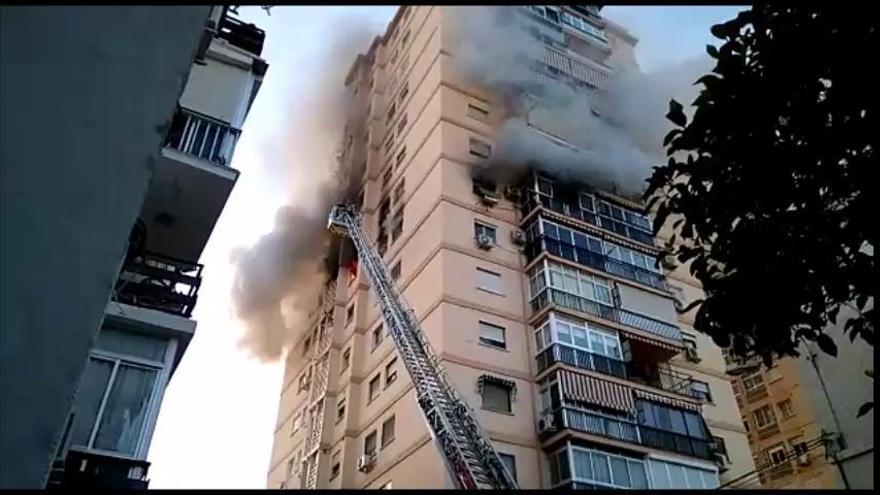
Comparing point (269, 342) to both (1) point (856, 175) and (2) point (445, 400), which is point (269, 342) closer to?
(2) point (445, 400)

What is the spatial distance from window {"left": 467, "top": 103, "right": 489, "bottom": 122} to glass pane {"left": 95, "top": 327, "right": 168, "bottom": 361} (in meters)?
21.0

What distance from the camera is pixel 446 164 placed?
80.5ft

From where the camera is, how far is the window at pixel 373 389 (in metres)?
22.4

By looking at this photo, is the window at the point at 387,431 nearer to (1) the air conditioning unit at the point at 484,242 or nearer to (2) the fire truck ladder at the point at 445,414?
(2) the fire truck ladder at the point at 445,414

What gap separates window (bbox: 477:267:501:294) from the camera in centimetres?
2170

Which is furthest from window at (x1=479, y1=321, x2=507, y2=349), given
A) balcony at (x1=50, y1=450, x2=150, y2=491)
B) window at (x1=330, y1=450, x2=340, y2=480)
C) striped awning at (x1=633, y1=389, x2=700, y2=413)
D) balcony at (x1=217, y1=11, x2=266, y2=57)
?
balcony at (x1=50, y1=450, x2=150, y2=491)

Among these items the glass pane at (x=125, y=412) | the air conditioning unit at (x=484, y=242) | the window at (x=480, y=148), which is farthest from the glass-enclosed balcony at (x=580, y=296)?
the glass pane at (x=125, y=412)

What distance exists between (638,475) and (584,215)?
32.4 feet

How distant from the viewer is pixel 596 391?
1916 cm

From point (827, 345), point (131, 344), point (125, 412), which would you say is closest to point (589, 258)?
point (131, 344)

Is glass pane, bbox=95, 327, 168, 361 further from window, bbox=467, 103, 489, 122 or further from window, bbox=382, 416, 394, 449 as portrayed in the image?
window, bbox=467, 103, 489, 122

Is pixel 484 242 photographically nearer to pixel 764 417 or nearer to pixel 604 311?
pixel 604 311

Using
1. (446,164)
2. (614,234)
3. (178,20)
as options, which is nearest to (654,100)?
(614,234)

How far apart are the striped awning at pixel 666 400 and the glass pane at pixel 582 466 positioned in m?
3.07
